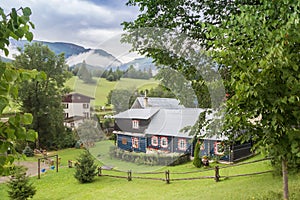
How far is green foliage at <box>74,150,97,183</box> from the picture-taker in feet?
8.56

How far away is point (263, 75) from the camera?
3.52 feet

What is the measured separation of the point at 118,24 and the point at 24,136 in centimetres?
141

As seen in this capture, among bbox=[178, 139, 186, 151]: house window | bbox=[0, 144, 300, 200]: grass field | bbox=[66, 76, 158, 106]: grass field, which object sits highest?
bbox=[66, 76, 158, 106]: grass field

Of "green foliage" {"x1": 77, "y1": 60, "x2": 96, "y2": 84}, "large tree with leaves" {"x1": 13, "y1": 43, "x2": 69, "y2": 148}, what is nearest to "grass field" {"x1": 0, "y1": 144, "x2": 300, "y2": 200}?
"large tree with leaves" {"x1": 13, "y1": 43, "x2": 69, "y2": 148}

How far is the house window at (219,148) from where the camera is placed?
62.9 inches

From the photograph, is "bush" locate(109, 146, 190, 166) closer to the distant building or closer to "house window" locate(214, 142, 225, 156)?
the distant building

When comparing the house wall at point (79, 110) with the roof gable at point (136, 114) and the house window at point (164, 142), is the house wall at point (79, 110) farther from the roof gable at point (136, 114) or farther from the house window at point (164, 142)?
the house window at point (164, 142)

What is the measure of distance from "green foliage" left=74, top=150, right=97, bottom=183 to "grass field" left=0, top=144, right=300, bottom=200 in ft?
0.21

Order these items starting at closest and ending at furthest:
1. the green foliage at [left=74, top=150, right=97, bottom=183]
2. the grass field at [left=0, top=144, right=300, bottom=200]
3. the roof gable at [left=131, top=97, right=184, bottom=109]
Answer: the roof gable at [left=131, top=97, right=184, bottom=109]
the grass field at [left=0, top=144, right=300, bottom=200]
the green foliage at [left=74, top=150, right=97, bottom=183]

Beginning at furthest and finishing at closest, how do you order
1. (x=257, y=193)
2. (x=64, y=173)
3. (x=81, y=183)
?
(x=64, y=173)
(x=81, y=183)
(x=257, y=193)

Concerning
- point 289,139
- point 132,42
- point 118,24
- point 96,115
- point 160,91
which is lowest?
point 289,139

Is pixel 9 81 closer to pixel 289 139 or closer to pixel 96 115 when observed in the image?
pixel 96 115

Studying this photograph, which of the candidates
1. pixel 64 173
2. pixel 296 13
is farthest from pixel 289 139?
pixel 64 173

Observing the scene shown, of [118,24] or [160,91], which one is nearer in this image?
[160,91]
